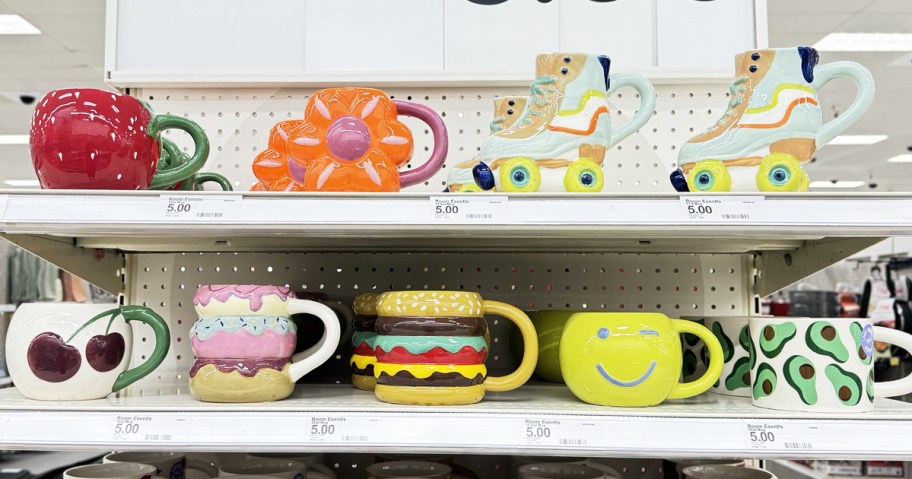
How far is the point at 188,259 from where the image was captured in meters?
1.45

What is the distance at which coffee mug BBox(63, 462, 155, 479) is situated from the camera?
1123mm

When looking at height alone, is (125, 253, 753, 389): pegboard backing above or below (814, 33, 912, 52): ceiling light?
below

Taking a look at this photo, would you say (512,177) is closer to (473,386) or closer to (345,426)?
(473,386)

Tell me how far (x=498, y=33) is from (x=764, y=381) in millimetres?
913

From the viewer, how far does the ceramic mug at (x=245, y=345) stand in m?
0.98

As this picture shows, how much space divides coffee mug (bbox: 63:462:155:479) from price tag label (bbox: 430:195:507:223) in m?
0.65

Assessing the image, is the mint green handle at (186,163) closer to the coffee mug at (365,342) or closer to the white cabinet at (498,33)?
the coffee mug at (365,342)

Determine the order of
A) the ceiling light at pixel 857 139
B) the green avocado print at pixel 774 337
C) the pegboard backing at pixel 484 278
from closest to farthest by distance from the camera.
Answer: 1. the green avocado print at pixel 774 337
2. the pegboard backing at pixel 484 278
3. the ceiling light at pixel 857 139

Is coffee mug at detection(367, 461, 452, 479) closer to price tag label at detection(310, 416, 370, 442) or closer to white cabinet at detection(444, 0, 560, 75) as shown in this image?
price tag label at detection(310, 416, 370, 442)

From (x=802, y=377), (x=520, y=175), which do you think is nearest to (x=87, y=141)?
(x=520, y=175)

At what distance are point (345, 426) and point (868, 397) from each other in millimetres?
728

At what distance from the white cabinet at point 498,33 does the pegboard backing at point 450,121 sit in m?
0.08

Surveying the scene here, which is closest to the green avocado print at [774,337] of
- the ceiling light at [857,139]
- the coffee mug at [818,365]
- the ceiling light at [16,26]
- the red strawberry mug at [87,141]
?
the coffee mug at [818,365]

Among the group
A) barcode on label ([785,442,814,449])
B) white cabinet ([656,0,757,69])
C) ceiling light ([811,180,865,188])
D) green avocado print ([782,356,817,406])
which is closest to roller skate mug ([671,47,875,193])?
green avocado print ([782,356,817,406])
